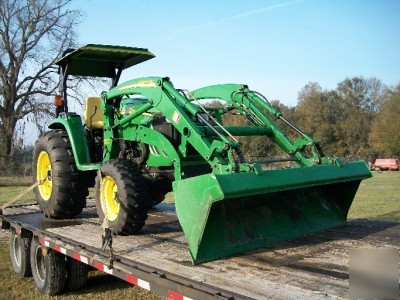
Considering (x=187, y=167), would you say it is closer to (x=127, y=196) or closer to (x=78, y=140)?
(x=127, y=196)

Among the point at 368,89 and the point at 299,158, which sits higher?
the point at 368,89

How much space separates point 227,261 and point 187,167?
1887 millimetres

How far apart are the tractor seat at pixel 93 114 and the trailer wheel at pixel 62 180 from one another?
434 millimetres

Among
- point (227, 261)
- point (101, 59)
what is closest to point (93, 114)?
point (101, 59)

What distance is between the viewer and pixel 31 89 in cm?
3080

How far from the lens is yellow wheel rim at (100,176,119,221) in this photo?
207 inches

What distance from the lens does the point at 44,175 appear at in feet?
23.1

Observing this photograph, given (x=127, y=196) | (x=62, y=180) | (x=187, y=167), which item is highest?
(x=187, y=167)

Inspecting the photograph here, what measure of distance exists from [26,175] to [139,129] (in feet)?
71.8

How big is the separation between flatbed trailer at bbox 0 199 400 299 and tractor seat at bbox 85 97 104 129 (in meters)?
1.67

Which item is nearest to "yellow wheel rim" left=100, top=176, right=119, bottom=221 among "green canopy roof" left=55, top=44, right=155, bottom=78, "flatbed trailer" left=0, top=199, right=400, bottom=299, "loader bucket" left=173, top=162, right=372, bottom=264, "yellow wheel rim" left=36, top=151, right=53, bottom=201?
"flatbed trailer" left=0, top=199, right=400, bottom=299

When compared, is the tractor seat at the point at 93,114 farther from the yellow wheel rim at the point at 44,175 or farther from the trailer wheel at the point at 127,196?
the trailer wheel at the point at 127,196

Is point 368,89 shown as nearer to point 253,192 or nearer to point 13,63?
point 13,63

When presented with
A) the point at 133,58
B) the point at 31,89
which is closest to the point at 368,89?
the point at 31,89
